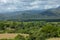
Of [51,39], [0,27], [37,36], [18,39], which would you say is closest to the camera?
[18,39]

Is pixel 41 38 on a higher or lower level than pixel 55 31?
higher

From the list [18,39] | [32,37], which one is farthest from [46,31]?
[18,39]

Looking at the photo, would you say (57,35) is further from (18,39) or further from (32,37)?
(18,39)

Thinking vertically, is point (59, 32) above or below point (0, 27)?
above

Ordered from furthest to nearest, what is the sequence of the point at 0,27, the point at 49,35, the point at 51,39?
the point at 0,27, the point at 49,35, the point at 51,39

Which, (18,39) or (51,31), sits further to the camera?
(51,31)

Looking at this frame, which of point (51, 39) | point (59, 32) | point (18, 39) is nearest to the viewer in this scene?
point (18, 39)

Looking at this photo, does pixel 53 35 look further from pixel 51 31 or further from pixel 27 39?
pixel 27 39

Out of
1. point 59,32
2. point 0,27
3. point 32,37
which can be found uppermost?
point 32,37

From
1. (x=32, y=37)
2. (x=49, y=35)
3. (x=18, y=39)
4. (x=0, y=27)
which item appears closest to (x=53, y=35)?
(x=49, y=35)
